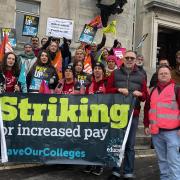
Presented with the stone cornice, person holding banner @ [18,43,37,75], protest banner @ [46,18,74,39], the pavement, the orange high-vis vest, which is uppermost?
the stone cornice

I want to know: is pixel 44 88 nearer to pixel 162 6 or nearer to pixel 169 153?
pixel 169 153

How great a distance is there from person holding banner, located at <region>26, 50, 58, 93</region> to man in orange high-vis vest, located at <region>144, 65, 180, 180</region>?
188 centimetres

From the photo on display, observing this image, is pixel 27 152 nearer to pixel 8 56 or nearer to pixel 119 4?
pixel 8 56

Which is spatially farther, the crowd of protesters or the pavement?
the pavement

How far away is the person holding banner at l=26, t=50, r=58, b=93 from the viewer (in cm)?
658

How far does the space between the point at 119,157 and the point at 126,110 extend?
665 millimetres

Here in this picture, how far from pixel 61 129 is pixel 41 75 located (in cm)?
110

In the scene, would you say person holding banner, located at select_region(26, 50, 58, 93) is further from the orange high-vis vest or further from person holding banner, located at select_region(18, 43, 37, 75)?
the orange high-vis vest

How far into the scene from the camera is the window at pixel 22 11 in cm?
1271

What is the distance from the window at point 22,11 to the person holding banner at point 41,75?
6.21m

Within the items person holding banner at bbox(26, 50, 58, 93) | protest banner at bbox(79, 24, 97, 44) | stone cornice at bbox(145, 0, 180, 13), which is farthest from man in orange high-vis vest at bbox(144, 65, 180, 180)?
stone cornice at bbox(145, 0, 180, 13)

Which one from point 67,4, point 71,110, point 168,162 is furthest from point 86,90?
point 67,4

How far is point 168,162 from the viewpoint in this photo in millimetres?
5273

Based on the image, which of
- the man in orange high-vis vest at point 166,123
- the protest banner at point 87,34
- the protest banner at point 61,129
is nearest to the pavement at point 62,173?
the protest banner at point 61,129
